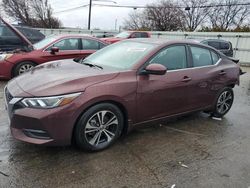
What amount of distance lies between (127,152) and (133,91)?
0.82 metres

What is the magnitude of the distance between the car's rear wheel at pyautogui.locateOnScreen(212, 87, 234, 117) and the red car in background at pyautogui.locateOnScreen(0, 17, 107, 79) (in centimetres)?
439

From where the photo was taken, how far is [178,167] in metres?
3.27

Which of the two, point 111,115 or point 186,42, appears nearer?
point 111,115

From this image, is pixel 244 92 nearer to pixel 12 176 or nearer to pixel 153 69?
pixel 153 69

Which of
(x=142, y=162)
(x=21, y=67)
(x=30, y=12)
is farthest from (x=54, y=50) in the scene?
(x=30, y=12)

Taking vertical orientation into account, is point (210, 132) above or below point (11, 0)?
below

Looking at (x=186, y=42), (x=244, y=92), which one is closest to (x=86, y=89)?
(x=186, y=42)

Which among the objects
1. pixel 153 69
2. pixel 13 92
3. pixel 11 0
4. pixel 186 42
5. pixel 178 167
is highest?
pixel 11 0

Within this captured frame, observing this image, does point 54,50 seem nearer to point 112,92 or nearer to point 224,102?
point 112,92

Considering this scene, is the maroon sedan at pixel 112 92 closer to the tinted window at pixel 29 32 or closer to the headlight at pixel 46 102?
the headlight at pixel 46 102

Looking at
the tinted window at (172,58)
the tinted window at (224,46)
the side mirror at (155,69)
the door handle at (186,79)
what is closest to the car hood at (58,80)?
the side mirror at (155,69)

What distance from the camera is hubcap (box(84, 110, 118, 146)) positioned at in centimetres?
338

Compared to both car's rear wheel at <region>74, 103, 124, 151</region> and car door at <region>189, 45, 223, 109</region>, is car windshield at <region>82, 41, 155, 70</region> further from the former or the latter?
car door at <region>189, 45, 223, 109</region>

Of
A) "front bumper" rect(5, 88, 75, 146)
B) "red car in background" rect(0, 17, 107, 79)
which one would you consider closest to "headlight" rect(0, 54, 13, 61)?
"red car in background" rect(0, 17, 107, 79)
